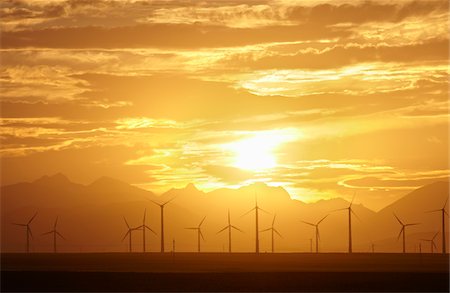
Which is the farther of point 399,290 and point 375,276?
point 375,276

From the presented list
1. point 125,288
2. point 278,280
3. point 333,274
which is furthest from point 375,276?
point 125,288

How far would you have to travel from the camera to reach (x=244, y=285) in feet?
330

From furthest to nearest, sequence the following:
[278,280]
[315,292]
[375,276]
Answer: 1. [375,276]
2. [278,280]
3. [315,292]

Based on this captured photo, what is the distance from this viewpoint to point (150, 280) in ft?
348

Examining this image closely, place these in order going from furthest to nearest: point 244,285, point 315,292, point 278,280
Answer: point 278,280 < point 244,285 < point 315,292

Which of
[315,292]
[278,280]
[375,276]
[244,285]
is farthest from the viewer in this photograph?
[375,276]

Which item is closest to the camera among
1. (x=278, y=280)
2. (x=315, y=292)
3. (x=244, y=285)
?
(x=315, y=292)

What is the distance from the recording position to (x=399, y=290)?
9644 cm

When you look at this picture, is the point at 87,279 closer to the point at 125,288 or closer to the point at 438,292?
the point at 125,288

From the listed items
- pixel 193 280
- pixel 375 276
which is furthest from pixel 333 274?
pixel 193 280

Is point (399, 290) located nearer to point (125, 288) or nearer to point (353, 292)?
point (353, 292)

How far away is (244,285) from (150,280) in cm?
1222

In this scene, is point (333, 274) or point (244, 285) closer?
point (244, 285)

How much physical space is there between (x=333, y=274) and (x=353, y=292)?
2944 cm
